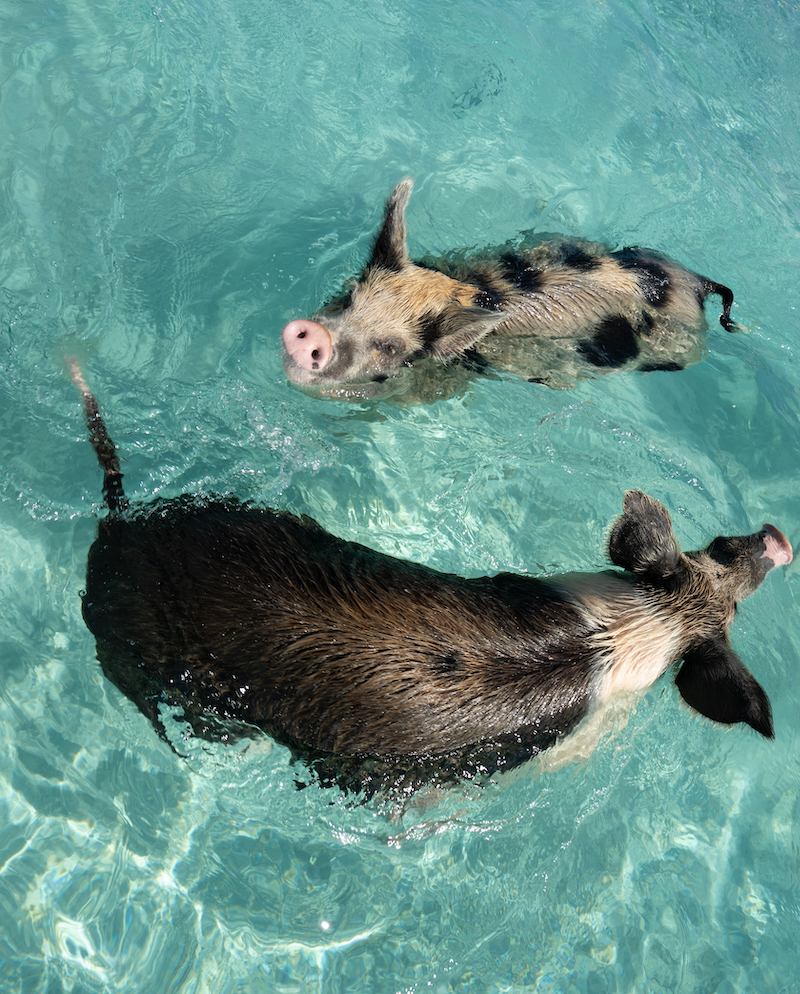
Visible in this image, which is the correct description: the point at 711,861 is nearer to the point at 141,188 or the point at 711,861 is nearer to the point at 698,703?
the point at 698,703

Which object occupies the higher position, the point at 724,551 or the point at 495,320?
the point at 495,320

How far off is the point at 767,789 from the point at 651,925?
109 cm

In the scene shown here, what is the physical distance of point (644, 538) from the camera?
12.1ft

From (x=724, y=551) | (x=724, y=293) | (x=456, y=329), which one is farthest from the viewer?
(x=724, y=293)

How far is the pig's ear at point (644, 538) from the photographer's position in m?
3.68

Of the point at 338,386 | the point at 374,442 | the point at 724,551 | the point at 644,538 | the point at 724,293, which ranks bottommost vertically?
the point at 374,442

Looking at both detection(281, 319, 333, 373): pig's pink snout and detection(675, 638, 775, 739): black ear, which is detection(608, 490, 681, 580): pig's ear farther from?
detection(281, 319, 333, 373): pig's pink snout

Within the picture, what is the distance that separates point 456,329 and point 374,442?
98cm

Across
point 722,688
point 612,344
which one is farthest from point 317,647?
point 612,344

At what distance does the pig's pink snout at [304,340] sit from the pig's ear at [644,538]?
6.18 ft

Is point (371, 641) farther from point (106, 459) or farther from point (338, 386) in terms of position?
point (338, 386)

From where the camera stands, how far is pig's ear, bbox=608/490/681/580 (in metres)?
3.68

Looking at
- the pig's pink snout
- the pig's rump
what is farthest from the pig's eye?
the pig's pink snout

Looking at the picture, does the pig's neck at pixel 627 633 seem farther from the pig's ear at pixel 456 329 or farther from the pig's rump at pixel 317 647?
the pig's ear at pixel 456 329
